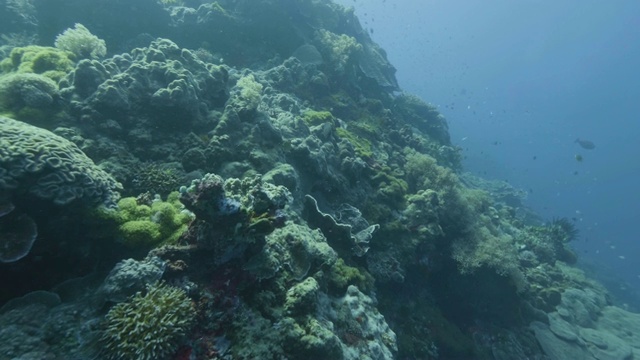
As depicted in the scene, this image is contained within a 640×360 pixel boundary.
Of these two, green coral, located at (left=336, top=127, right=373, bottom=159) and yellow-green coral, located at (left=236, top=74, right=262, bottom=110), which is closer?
yellow-green coral, located at (left=236, top=74, right=262, bottom=110)

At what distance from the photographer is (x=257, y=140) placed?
27.1 ft

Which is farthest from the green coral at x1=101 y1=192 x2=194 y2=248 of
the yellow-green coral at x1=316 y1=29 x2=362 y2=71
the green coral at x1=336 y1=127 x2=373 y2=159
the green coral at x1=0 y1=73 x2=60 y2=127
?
the yellow-green coral at x1=316 y1=29 x2=362 y2=71

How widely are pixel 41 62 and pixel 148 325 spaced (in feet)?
25.5

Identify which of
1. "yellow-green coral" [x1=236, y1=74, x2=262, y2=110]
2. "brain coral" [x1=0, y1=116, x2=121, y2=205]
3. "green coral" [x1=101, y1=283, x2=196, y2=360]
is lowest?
"green coral" [x1=101, y1=283, x2=196, y2=360]

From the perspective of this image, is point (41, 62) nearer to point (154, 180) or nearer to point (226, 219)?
point (154, 180)

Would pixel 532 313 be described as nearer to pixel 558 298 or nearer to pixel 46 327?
pixel 558 298

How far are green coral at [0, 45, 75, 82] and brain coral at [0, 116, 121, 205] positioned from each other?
13.3 ft

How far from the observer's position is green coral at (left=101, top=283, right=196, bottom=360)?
3.65 metres

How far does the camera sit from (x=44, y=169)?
14.5 ft

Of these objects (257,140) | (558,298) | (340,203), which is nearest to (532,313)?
(558,298)

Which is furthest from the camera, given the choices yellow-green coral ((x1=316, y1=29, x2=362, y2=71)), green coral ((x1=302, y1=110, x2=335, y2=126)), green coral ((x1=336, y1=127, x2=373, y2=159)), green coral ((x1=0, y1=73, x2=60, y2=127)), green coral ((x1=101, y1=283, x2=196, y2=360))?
yellow-green coral ((x1=316, y1=29, x2=362, y2=71))

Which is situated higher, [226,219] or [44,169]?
[226,219]

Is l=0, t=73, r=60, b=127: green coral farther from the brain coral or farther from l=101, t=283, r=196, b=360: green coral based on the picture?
l=101, t=283, r=196, b=360: green coral

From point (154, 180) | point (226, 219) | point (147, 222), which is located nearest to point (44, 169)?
point (147, 222)
